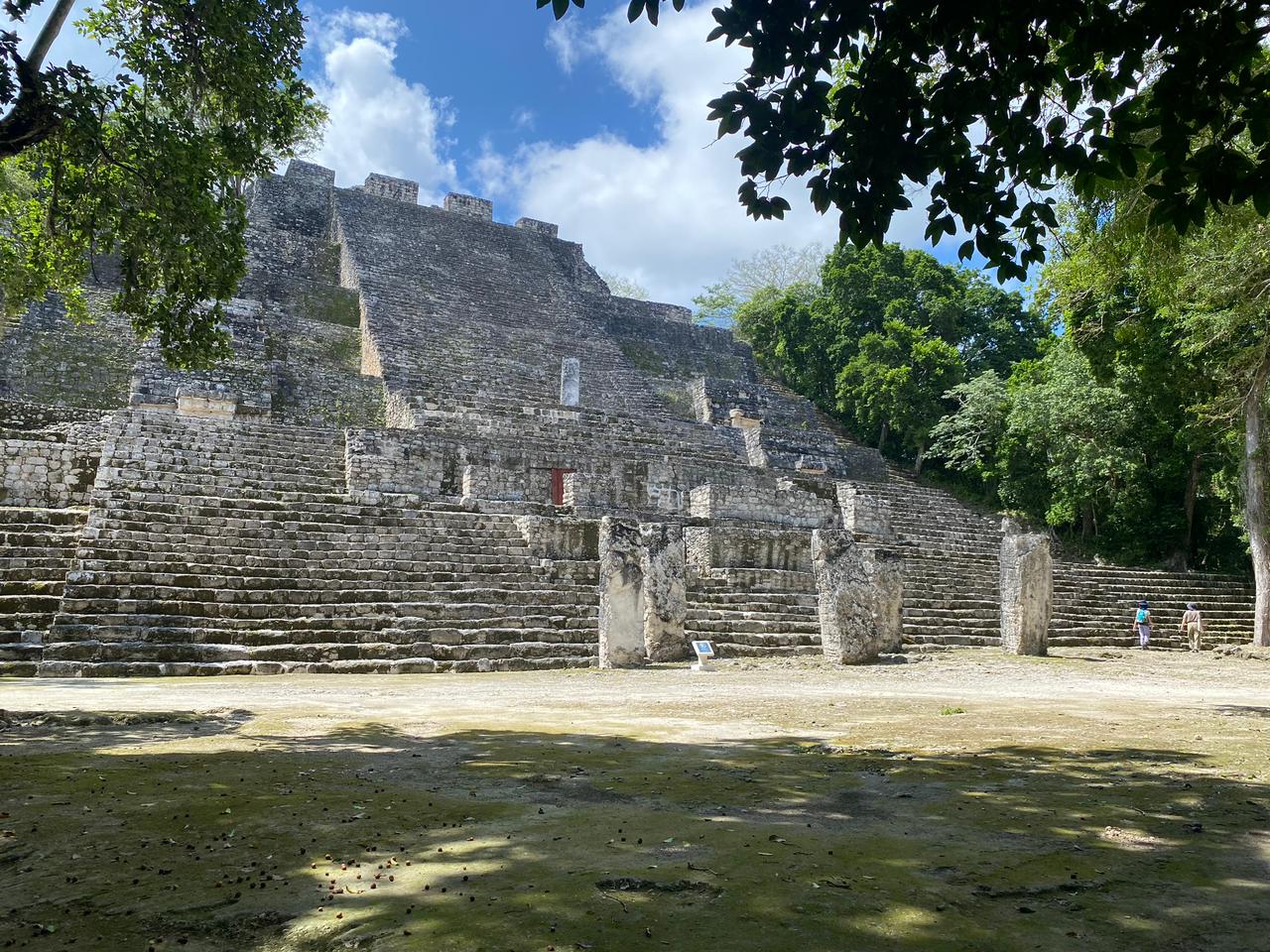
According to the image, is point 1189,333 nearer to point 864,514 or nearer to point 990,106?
point 864,514

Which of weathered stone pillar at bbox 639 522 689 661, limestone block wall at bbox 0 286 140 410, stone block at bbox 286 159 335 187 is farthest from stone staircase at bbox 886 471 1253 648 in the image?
stone block at bbox 286 159 335 187

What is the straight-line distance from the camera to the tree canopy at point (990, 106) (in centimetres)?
331

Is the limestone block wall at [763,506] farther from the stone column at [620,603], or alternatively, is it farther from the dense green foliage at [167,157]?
the dense green foliage at [167,157]

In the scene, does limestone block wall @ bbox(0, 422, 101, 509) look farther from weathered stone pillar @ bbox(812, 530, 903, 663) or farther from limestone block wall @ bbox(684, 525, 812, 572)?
weathered stone pillar @ bbox(812, 530, 903, 663)

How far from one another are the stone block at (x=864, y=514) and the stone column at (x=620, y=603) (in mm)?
8561

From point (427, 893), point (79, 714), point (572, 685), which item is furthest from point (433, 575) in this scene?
point (427, 893)

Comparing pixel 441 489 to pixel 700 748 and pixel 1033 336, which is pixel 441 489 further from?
pixel 1033 336

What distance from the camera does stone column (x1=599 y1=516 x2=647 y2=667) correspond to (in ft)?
31.3

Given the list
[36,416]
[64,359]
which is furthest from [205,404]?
[64,359]

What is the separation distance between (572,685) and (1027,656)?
6899 millimetres

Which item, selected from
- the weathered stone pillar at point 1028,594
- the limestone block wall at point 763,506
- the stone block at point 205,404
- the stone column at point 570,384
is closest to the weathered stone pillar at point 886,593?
the weathered stone pillar at point 1028,594

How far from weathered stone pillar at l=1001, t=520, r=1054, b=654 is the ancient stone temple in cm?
119

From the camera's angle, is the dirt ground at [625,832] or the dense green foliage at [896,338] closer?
the dirt ground at [625,832]

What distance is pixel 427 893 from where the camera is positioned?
195cm
